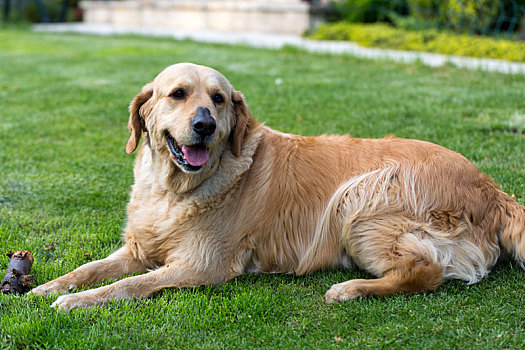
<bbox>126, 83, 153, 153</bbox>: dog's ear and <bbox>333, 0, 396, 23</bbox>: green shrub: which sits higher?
<bbox>333, 0, 396, 23</bbox>: green shrub

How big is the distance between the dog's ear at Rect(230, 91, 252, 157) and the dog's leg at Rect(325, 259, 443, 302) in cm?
122

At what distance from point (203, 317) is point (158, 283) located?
47 centimetres

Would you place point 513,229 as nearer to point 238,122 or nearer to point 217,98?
point 238,122

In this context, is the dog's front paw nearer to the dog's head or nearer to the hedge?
the dog's head

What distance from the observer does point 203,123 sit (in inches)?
136

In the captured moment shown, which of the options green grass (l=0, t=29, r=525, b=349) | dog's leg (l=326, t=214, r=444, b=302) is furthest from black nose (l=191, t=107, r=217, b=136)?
dog's leg (l=326, t=214, r=444, b=302)

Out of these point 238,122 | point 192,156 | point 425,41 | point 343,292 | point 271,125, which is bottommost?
point 343,292

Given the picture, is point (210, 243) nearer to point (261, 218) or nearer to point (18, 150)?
point (261, 218)

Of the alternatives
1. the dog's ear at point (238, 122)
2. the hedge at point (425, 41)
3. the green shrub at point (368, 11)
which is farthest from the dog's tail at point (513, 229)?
the green shrub at point (368, 11)

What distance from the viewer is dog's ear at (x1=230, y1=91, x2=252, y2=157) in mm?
3846

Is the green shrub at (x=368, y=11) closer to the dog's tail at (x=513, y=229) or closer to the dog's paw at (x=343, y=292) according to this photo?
the dog's tail at (x=513, y=229)

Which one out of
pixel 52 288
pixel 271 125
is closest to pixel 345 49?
pixel 271 125

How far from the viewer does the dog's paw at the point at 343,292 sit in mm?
3404

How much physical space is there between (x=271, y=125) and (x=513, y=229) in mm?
3969
